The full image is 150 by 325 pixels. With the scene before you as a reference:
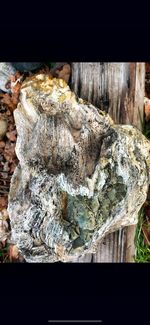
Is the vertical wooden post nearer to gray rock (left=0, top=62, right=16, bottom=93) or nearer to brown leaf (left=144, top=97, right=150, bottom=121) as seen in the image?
brown leaf (left=144, top=97, right=150, bottom=121)

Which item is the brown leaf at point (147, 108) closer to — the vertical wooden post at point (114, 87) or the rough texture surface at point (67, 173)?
the vertical wooden post at point (114, 87)

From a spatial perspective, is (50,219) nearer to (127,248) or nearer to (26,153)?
(26,153)

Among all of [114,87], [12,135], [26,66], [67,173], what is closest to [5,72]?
[26,66]

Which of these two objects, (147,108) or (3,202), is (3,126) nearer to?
(3,202)

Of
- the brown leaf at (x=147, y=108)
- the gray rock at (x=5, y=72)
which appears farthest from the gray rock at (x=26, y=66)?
the brown leaf at (x=147, y=108)

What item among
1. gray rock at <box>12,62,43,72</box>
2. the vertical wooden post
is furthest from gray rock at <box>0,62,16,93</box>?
the vertical wooden post
